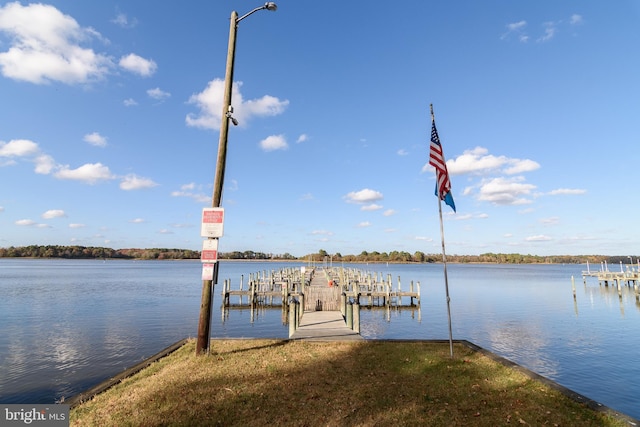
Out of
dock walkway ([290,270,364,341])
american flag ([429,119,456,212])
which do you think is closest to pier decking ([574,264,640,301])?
dock walkway ([290,270,364,341])

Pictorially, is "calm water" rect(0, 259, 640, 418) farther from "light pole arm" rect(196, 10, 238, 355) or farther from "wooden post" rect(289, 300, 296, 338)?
"wooden post" rect(289, 300, 296, 338)

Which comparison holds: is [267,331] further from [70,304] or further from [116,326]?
[70,304]

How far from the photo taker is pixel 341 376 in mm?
8492

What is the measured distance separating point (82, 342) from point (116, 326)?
192 inches

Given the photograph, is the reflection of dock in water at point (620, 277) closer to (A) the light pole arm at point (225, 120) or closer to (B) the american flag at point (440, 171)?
(B) the american flag at point (440, 171)

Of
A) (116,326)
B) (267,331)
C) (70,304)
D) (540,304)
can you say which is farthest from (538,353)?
(70,304)

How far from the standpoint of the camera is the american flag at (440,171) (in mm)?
10641

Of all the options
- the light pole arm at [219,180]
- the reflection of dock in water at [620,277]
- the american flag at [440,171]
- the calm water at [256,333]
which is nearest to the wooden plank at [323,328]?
the calm water at [256,333]

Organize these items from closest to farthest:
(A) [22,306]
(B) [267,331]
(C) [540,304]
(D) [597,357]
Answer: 1. (D) [597,357]
2. (B) [267,331]
3. (A) [22,306]
4. (C) [540,304]

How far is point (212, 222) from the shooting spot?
1030 centimetres

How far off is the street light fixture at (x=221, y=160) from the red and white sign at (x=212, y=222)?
347mm

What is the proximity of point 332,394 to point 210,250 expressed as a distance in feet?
17.2

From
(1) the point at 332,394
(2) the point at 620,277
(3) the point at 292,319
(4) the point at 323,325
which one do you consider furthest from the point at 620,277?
(1) the point at 332,394

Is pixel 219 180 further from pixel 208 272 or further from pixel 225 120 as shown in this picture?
pixel 208 272
